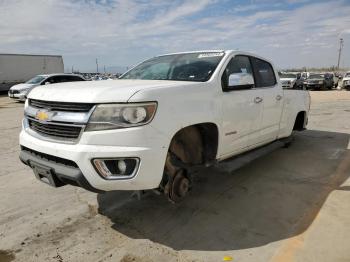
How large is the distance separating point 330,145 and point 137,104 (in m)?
5.39

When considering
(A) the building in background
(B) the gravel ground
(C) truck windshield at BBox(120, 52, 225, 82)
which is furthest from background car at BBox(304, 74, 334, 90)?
(C) truck windshield at BBox(120, 52, 225, 82)

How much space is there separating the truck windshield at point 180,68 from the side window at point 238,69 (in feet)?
0.51

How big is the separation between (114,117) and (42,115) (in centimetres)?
89

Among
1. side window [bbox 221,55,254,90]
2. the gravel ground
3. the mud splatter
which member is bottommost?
the mud splatter

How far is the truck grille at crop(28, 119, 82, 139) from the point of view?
3044mm

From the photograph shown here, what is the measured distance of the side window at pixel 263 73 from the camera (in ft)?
16.0

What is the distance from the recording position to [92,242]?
3201mm

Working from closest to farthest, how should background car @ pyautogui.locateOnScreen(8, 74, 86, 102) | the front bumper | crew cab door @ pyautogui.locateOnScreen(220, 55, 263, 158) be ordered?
1. the front bumper
2. crew cab door @ pyautogui.locateOnScreen(220, 55, 263, 158)
3. background car @ pyautogui.locateOnScreen(8, 74, 86, 102)

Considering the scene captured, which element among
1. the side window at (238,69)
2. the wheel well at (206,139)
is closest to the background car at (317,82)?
the side window at (238,69)

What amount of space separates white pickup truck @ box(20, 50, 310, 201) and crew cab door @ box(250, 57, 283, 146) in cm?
12

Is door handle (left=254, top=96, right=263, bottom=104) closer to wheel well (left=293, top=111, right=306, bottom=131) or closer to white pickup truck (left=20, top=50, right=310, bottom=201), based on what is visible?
white pickup truck (left=20, top=50, right=310, bottom=201)

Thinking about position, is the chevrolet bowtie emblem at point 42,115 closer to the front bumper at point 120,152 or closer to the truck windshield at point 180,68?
the front bumper at point 120,152

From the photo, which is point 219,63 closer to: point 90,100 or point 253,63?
point 253,63

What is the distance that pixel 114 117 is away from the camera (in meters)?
2.94
